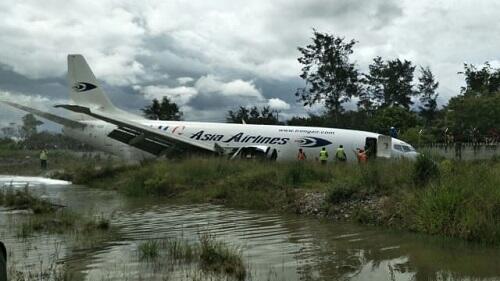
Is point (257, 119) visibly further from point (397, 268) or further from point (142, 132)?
point (397, 268)

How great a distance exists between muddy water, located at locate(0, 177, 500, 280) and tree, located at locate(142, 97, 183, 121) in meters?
53.3

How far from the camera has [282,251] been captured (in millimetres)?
10117

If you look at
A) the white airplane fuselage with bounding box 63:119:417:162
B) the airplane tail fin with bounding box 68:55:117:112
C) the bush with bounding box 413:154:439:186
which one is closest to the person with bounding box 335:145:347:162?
the white airplane fuselage with bounding box 63:119:417:162

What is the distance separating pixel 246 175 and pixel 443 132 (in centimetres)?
3104

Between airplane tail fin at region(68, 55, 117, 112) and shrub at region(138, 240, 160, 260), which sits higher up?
airplane tail fin at region(68, 55, 117, 112)

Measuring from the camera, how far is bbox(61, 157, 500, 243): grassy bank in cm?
1151

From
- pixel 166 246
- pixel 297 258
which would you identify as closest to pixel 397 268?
pixel 297 258

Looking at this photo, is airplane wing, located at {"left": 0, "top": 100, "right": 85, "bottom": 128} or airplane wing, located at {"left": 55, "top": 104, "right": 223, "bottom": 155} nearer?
airplane wing, located at {"left": 55, "top": 104, "right": 223, "bottom": 155}

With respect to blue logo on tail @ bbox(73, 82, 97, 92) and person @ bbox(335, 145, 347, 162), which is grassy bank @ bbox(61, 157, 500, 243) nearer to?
person @ bbox(335, 145, 347, 162)

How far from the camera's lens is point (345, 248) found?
34.4ft

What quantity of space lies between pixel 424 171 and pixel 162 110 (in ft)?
185

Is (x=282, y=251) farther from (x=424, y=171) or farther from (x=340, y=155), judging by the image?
(x=340, y=155)

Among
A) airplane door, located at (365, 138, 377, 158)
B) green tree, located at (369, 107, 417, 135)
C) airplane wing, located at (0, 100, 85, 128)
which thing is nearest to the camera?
airplane door, located at (365, 138, 377, 158)

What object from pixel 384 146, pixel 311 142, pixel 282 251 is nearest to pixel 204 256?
pixel 282 251
